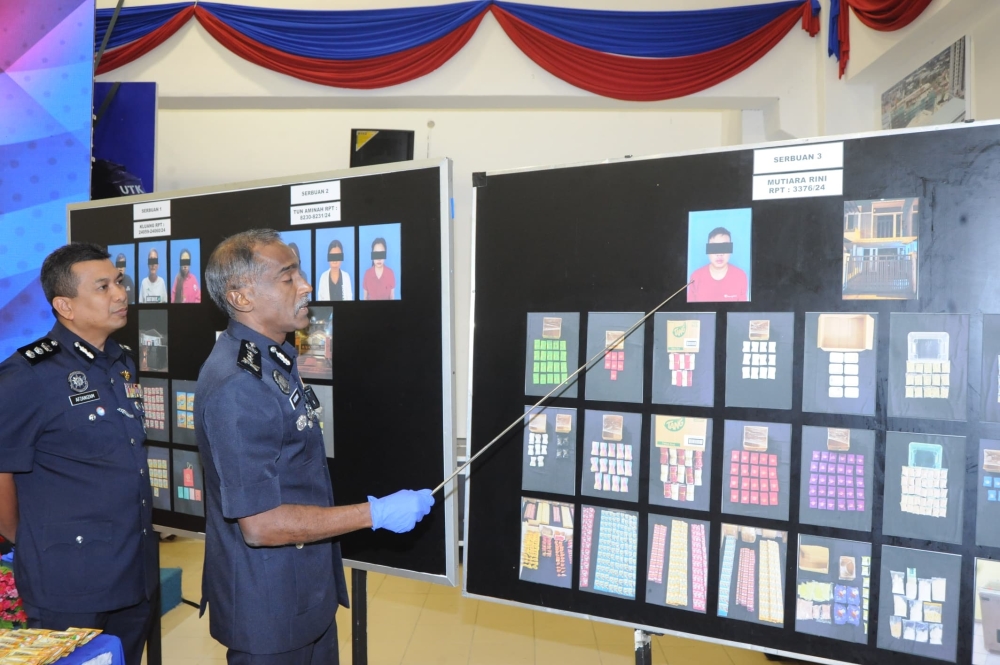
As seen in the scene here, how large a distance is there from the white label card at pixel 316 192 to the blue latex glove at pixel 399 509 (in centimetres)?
98

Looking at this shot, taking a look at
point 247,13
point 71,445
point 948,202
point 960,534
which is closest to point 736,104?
point 247,13

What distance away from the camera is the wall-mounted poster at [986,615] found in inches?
56.7

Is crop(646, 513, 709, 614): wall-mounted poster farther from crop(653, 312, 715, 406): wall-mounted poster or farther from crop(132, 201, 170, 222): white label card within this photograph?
crop(132, 201, 170, 222): white label card

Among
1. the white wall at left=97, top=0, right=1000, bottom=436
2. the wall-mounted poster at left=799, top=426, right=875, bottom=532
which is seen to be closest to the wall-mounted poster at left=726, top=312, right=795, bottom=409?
the wall-mounted poster at left=799, top=426, right=875, bottom=532

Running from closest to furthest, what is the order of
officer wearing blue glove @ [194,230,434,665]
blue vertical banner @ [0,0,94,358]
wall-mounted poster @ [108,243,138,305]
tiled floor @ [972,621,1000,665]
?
tiled floor @ [972,621,1000,665]
officer wearing blue glove @ [194,230,434,665]
wall-mounted poster @ [108,243,138,305]
blue vertical banner @ [0,0,94,358]

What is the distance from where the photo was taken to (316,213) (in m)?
2.25

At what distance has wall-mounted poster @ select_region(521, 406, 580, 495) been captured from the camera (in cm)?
190

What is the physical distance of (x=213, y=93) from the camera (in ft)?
16.3

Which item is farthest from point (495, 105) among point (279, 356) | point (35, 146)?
point (279, 356)

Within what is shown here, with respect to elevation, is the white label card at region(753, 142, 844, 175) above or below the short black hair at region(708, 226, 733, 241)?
above

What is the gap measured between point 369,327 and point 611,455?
83 cm

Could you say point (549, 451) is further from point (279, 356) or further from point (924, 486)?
point (924, 486)

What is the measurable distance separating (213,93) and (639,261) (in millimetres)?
4222

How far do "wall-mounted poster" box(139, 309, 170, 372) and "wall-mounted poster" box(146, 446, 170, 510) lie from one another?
12.1 inches
